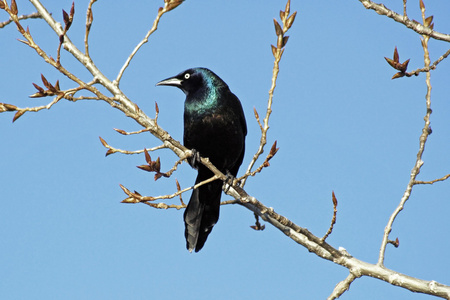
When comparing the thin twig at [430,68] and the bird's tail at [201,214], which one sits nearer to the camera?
the thin twig at [430,68]

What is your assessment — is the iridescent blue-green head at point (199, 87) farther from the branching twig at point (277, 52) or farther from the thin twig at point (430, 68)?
the thin twig at point (430, 68)

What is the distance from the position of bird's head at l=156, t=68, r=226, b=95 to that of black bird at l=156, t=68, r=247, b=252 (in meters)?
0.02

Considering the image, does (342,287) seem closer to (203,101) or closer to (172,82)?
(203,101)

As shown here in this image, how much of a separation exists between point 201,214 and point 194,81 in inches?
54.2

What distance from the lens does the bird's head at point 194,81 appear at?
5.46 meters

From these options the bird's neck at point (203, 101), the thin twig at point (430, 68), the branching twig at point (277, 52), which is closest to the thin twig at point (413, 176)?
the thin twig at point (430, 68)

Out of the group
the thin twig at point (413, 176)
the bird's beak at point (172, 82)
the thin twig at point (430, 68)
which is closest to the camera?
the thin twig at point (430, 68)

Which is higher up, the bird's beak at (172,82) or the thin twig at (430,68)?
the bird's beak at (172,82)

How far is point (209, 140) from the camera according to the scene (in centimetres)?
507

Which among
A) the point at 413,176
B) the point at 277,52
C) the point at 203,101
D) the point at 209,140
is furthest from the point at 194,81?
the point at 413,176

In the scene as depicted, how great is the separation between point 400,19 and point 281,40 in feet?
2.35

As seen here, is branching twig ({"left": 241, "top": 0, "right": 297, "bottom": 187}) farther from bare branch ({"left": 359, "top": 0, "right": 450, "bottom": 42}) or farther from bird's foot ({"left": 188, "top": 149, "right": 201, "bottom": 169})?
bird's foot ({"left": 188, "top": 149, "right": 201, "bottom": 169})

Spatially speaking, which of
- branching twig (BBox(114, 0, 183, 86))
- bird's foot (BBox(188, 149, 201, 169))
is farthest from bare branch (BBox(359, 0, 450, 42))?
bird's foot (BBox(188, 149, 201, 169))

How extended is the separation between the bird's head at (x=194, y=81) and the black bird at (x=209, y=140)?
0.05 ft
